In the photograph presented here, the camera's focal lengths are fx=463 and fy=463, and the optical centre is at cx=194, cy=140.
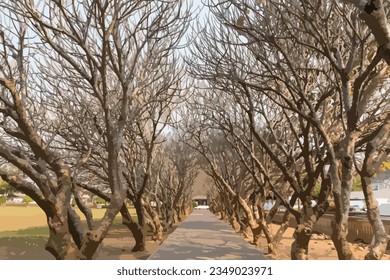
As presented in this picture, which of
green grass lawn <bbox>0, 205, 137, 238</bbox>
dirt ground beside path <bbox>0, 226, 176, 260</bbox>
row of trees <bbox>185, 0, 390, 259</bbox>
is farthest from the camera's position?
green grass lawn <bbox>0, 205, 137, 238</bbox>

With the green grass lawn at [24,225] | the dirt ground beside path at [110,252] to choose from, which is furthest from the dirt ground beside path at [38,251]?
the green grass lawn at [24,225]

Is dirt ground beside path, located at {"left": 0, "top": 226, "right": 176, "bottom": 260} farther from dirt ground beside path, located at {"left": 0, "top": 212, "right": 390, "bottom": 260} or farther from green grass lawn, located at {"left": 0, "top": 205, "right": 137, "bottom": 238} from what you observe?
green grass lawn, located at {"left": 0, "top": 205, "right": 137, "bottom": 238}

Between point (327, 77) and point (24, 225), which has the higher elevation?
point (327, 77)

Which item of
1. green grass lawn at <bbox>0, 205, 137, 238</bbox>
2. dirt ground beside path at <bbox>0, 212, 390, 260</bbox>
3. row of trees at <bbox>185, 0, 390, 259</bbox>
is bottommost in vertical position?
dirt ground beside path at <bbox>0, 212, 390, 260</bbox>

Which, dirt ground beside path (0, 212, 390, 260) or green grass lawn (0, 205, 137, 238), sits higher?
green grass lawn (0, 205, 137, 238)

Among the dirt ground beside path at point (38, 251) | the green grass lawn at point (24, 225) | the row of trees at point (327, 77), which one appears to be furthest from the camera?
the green grass lawn at point (24, 225)

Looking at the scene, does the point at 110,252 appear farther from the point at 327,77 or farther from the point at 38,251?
the point at 327,77

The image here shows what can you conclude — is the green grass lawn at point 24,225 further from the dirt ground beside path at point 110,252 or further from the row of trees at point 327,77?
the row of trees at point 327,77

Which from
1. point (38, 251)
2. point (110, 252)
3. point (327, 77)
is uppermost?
point (327, 77)

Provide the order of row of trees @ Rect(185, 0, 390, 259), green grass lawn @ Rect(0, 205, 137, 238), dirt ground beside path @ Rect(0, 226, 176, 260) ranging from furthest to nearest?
green grass lawn @ Rect(0, 205, 137, 238)
dirt ground beside path @ Rect(0, 226, 176, 260)
row of trees @ Rect(185, 0, 390, 259)

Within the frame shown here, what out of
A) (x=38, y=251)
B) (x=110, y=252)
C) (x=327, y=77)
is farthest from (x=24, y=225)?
(x=327, y=77)

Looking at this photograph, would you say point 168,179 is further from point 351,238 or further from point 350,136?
point 350,136

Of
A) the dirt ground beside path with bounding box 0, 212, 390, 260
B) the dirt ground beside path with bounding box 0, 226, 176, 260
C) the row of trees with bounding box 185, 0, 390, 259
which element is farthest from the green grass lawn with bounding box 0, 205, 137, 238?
the row of trees with bounding box 185, 0, 390, 259
